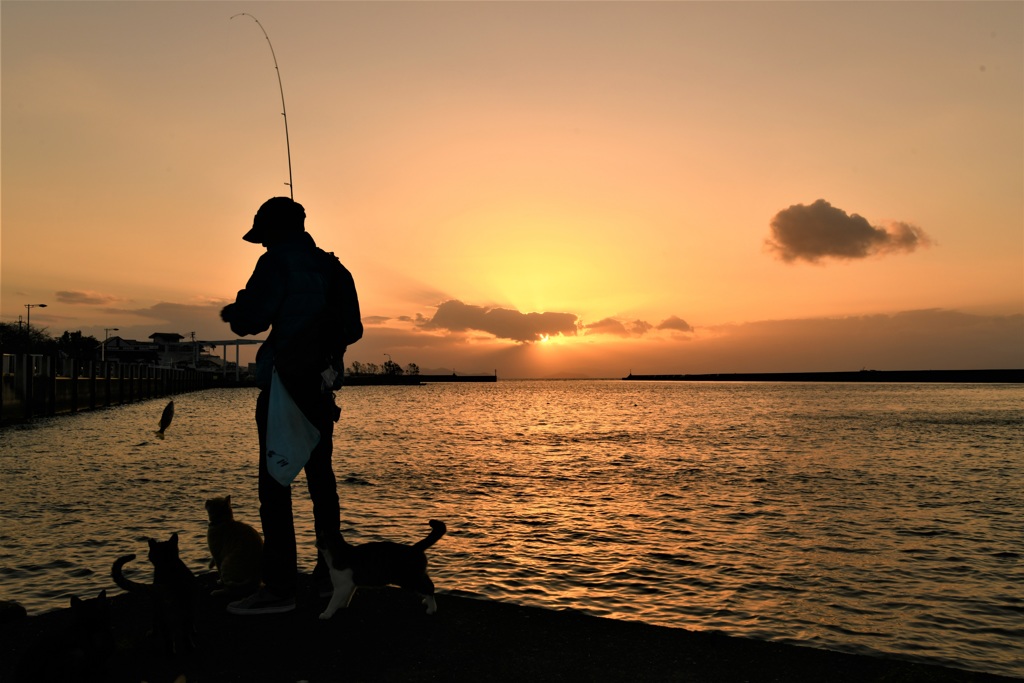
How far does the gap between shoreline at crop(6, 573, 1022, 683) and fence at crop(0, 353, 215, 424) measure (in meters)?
29.9

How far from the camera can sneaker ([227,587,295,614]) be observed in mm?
5219

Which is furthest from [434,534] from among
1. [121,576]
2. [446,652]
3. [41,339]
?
[41,339]

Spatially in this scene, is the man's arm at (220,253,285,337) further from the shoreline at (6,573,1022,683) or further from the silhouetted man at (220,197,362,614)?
the shoreline at (6,573,1022,683)

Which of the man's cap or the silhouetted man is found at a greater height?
the man's cap

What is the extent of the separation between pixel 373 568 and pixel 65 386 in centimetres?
4150

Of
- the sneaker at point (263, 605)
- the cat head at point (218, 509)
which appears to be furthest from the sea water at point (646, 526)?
the sneaker at point (263, 605)

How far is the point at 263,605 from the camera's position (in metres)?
5.26

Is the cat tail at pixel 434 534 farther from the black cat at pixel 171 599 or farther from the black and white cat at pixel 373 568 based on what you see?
the black cat at pixel 171 599

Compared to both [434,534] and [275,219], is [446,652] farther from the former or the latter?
[275,219]

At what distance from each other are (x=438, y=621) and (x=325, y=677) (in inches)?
41.8

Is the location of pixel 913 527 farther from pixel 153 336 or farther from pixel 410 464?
pixel 153 336

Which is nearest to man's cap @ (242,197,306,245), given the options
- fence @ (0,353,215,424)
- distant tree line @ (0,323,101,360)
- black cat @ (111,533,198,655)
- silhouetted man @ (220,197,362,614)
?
silhouetted man @ (220,197,362,614)

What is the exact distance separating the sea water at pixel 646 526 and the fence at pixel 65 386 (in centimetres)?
540

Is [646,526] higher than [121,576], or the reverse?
[121,576]
